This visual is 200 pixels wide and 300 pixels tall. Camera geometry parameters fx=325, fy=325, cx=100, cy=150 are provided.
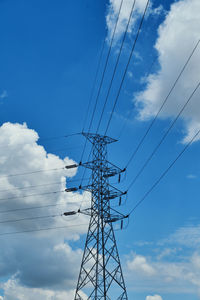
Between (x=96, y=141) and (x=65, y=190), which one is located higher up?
(x=96, y=141)

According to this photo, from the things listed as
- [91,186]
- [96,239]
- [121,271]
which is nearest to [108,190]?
[91,186]

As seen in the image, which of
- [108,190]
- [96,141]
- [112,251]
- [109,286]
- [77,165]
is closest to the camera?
[109,286]

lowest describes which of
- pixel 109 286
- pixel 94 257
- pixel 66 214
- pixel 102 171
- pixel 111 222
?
pixel 109 286

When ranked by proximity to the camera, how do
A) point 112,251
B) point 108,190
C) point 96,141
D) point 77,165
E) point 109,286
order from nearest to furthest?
point 109,286
point 112,251
point 108,190
point 96,141
point 77,165

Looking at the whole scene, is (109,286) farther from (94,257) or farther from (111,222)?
(111,222)

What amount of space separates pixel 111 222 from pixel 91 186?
4.48 metres

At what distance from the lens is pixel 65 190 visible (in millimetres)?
40219

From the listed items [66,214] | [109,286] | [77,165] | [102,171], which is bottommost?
[109,286]

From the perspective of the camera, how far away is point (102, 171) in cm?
3641

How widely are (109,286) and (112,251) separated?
11.2 ft

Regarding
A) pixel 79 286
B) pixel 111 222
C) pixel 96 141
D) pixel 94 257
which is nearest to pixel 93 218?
pixel 111 222

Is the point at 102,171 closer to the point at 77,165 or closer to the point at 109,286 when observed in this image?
the point at 77,165

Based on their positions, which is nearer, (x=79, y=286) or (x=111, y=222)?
(x=79, y=286)

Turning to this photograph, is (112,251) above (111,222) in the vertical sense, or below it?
below
